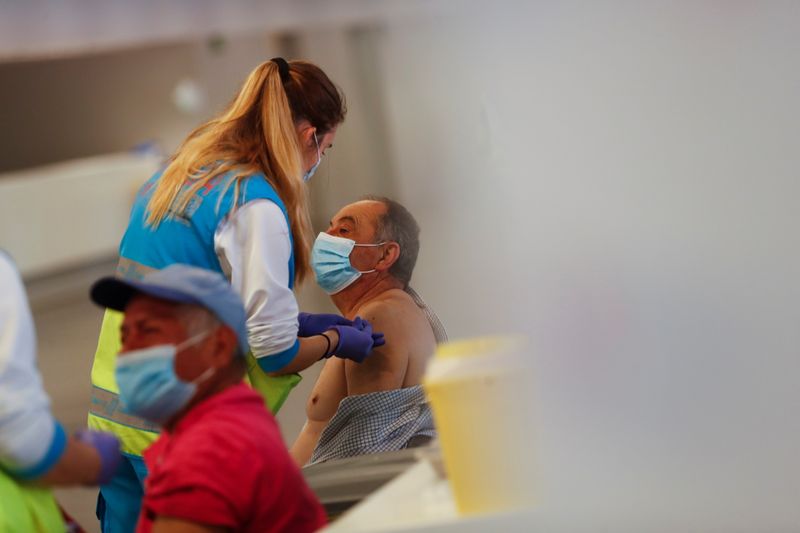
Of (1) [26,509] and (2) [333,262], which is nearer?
(1) [26,509]

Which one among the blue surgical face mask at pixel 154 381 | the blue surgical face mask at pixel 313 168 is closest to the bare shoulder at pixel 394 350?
the blue surgical face mask at pixel 313 168

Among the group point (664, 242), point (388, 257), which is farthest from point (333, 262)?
point (664, 242)

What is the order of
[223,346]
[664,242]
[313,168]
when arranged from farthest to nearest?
[313,168] → [664,242] → [223,346]

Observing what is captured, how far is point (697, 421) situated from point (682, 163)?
521 millimetres

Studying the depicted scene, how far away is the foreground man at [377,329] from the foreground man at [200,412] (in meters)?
0.77

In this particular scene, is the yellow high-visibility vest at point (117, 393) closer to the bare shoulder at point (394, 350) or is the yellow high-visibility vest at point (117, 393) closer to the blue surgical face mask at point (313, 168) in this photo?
the bare shoulder at point (394, 350)

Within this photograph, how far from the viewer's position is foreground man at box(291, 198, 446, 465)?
8.59 ft

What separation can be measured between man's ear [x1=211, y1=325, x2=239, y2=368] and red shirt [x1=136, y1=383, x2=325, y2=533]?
0.05 meters

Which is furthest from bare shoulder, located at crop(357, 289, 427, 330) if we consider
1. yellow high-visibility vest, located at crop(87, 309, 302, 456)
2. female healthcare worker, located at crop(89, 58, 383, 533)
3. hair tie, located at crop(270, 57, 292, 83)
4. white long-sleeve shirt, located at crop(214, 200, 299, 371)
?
hair tie, located at crop(270, 57, 292, 83)

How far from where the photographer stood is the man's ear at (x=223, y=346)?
180 centimetres

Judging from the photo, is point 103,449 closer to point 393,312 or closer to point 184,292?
point 184,292

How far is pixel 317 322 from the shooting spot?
2.61 m

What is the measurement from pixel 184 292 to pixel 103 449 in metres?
0.34

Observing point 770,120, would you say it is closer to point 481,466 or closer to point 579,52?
point 579,52
